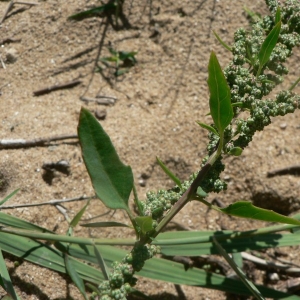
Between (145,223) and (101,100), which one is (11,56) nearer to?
(101,100)

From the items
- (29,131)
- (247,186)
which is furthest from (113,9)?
(247,186)

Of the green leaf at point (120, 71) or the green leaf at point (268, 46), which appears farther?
the green leaf at point (120, 71)

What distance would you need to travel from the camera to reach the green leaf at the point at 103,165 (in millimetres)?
1287

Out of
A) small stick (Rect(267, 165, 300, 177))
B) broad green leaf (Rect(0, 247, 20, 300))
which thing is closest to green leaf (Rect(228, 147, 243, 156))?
broad green leaf (Rect(0, 247, 20, 300))

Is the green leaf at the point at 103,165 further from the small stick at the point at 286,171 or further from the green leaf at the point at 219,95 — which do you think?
the small stick at the point at 286,171

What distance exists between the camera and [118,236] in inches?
79.8

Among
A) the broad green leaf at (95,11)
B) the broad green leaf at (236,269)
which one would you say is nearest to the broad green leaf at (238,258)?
the broad green leaf at (236,269)

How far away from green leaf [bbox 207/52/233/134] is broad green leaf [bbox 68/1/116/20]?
1478 mm

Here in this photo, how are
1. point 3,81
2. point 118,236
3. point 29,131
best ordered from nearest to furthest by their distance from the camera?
point 118,236, point 29,131, point 3,81

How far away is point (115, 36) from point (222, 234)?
123cm

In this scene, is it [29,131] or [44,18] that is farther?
[44,18]

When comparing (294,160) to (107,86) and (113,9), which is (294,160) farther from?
(113,9)

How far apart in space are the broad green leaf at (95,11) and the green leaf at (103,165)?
1352 mm

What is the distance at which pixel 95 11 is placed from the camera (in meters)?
2.49
